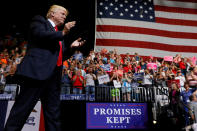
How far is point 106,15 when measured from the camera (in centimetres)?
1013

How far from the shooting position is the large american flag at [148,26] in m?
9.77

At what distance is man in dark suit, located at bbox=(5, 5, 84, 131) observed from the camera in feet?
6.22

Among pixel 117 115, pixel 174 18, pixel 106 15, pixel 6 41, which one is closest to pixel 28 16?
pixel 6 41

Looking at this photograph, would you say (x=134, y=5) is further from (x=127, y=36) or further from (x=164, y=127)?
(x=164, y=127)

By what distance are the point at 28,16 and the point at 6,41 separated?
217 cm

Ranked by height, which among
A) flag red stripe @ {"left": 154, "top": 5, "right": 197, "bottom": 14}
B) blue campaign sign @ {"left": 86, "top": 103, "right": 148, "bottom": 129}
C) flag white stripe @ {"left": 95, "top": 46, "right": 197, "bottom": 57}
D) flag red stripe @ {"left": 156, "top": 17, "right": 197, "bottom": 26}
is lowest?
blue campaign sign @ {"left": 86, "top": 103, "right": 148, "bottom": 129}

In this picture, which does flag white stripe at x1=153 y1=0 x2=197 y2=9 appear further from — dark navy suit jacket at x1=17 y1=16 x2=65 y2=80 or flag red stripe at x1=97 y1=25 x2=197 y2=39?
dark navy suit jacket at x1=17 y1=16 x2=65 y2=80

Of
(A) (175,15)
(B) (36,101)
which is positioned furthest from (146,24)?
(B) (36,101)

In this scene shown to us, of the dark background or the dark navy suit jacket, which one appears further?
the dark background

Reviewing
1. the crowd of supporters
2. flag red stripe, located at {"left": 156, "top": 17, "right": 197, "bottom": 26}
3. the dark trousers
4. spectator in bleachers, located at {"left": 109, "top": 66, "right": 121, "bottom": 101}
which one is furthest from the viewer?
flag red stripe, located at {"left": 156, "top": 17, "right": 197, "bottom": 26}

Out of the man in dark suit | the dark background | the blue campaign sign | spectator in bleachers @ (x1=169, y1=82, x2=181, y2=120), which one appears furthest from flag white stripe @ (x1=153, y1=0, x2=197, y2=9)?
the man in dark suit

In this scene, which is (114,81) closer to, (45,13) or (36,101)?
(36,101)

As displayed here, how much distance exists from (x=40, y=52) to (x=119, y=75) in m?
5.19

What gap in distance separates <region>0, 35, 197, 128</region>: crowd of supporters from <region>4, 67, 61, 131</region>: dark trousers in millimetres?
3458
